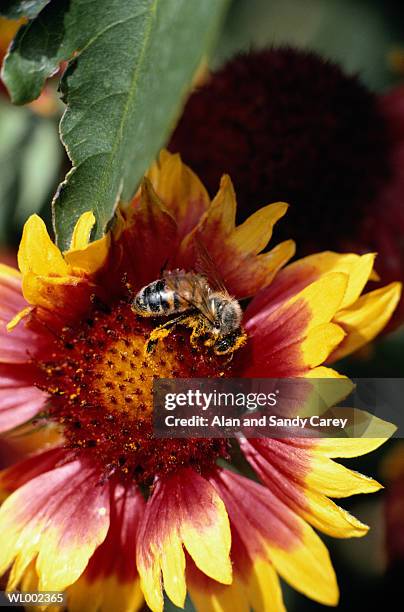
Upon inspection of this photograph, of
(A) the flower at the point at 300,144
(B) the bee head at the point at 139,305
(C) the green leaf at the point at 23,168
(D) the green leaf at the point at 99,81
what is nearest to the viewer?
(D) the green leaf at the point at 99,81

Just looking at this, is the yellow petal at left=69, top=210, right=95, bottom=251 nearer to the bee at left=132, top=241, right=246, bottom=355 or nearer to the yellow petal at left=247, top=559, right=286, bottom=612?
the bee at left=132, top=241, right=246, bottom=355

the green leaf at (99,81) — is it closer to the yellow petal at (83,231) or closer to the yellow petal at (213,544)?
the yellow petal at (83,231)

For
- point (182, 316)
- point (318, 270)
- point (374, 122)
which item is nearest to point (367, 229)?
point (374, 122)

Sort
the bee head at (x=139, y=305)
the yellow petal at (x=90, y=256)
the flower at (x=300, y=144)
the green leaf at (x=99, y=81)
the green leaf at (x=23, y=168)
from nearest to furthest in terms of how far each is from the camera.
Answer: the green leaf at (x=99, y=81)
the yellow petal at (x=90, y=256)
the bee head at (x=139, y=305)
the flower at (x=300, y=144)
the green leaf at (x=23, y=168)

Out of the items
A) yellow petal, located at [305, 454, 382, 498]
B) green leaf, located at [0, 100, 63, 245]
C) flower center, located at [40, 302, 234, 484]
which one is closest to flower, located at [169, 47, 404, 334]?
green leaf, located at [0, 100, 63, 245]

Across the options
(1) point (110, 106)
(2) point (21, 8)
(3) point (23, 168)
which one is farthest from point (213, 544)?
(3) point (23, 168)

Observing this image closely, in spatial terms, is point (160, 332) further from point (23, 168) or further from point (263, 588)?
point (23, 168)

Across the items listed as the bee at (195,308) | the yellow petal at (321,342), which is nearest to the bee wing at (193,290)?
the bee at (195,308)
